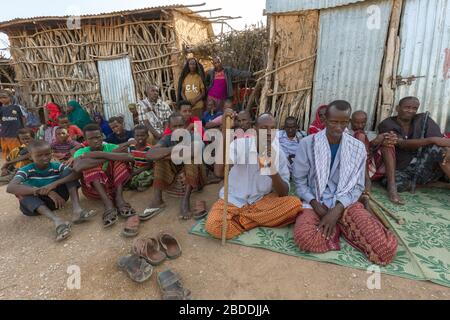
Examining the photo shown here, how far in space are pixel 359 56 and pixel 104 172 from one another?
407 centimetres

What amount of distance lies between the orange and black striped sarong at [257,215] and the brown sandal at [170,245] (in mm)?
A: 332

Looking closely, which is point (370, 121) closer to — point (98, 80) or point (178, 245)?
point (178, 245)

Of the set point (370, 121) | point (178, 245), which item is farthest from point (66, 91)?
point (370, 121)

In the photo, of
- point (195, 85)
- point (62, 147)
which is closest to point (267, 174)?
point (195, 85)

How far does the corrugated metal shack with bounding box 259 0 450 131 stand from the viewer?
3.62 metres

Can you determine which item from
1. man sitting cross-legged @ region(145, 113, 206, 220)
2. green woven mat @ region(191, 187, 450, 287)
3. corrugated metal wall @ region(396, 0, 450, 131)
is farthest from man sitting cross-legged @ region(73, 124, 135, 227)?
corrugated metal wall @ region(396, 0, 450, 131)

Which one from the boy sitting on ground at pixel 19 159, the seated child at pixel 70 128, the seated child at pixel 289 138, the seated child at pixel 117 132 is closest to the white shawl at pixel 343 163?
the seated child at pixel 289 138

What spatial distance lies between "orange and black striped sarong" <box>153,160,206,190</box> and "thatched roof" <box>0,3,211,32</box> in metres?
4.60

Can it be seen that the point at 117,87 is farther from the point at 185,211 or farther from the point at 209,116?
the point at 185,211

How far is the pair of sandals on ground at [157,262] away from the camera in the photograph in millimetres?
1960

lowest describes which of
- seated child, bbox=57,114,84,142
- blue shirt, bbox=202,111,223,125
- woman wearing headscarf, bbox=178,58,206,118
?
seated child, bbox=57,114,84,142

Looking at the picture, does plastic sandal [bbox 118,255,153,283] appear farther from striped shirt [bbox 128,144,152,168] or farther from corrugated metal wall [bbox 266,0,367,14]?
corrugated metal wall [bbox 266,0,367,14]

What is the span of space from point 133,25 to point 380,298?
24.4 ft

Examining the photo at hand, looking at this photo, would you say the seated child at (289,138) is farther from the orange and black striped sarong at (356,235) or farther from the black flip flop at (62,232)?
the black flip flop at (62,232)
